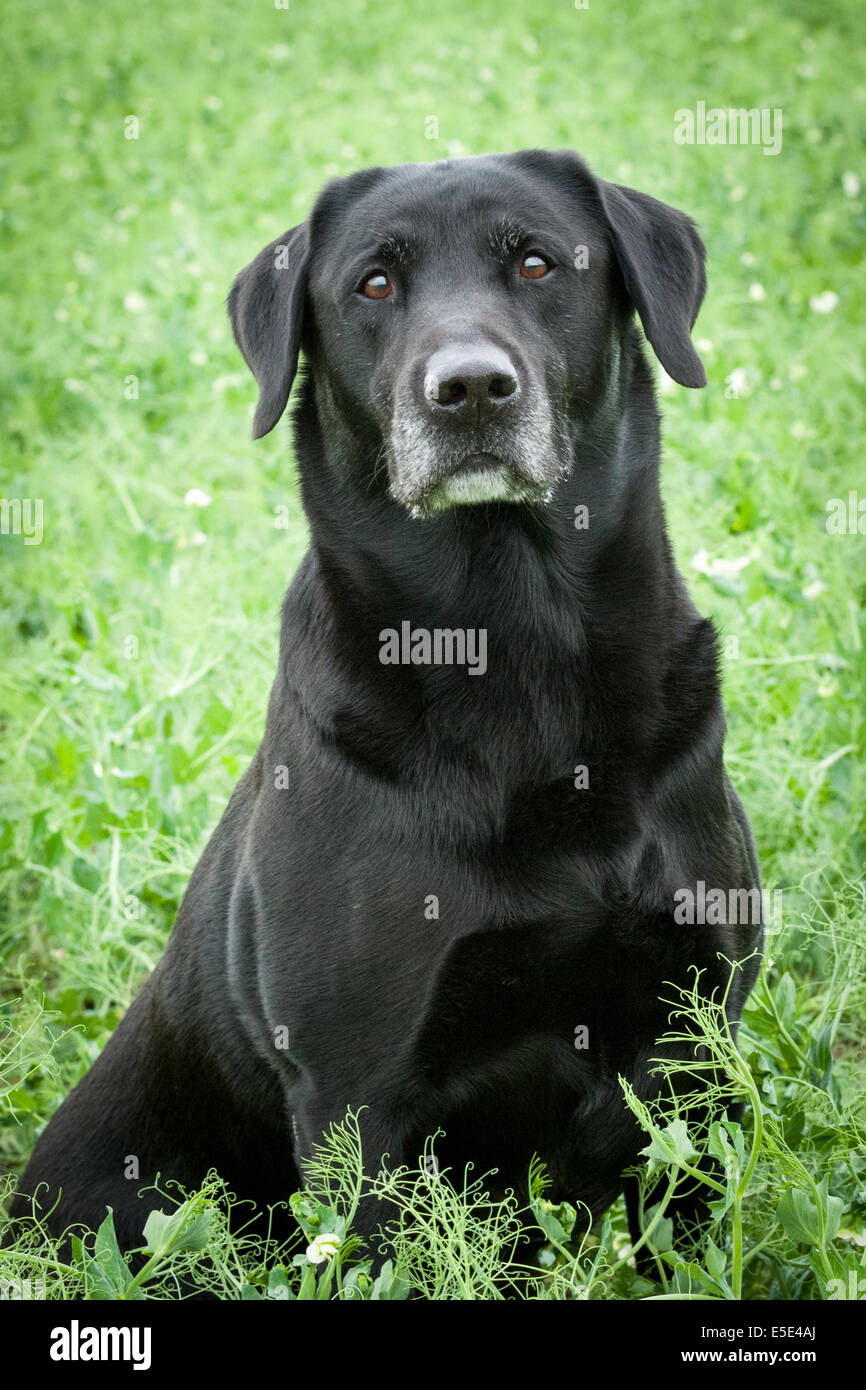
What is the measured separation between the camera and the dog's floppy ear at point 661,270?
2.72 metres

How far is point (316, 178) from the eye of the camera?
893cm

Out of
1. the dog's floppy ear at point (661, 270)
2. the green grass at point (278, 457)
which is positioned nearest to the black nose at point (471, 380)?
the dog's floppy ear at point (661, 270)

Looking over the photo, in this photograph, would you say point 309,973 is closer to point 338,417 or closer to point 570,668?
point 570,668

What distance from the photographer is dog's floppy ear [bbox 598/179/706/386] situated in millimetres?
2717

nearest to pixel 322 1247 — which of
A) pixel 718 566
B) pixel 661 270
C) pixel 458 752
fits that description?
pixel 458 752

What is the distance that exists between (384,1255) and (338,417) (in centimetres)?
148

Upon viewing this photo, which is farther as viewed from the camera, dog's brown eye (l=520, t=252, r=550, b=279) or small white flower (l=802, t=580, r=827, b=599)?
small white flower (l=802, t=580, r=827, b=599)

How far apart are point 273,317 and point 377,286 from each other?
0.24 metres

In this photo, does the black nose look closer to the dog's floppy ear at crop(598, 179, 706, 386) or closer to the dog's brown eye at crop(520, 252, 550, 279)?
the dog's brown eye at crop(520, 252, 550, 279)

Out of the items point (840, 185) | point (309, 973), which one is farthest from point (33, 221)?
point (309, 973)

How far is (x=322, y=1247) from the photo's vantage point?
6.86 ft

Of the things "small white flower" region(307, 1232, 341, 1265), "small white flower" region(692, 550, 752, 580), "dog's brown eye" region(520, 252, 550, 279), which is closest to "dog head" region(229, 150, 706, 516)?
"dog's brown eye" region(520, 252, 550, 279)

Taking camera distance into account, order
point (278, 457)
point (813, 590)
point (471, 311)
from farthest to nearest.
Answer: point (278, 457) < point (813, 590) < point (471, 311)

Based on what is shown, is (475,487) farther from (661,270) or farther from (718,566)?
(718,566)
